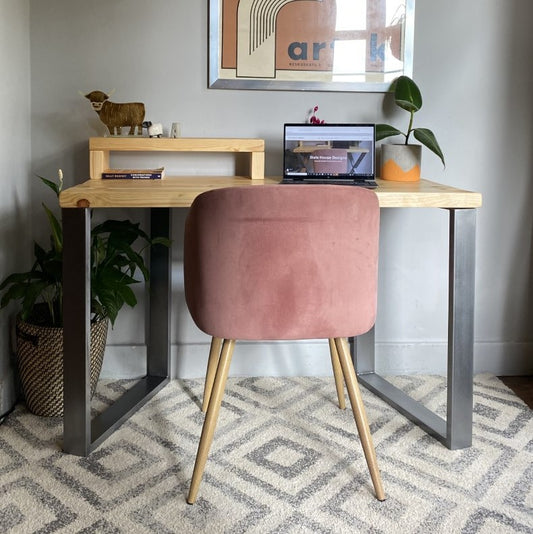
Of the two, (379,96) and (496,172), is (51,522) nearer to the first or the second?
(379,96)

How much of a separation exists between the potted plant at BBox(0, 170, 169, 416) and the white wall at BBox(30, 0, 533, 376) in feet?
1.02

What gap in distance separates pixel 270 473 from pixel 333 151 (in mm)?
1022

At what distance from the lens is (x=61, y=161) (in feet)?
8.05

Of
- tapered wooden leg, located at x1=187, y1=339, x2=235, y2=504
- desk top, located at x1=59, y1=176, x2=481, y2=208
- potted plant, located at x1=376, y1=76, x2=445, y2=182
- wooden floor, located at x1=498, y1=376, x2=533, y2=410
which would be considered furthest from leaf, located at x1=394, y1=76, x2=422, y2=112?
tapered wooden leg, located at x1=187, y1=339, x2=235, y2=504

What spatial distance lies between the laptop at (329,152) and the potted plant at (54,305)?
1.71ft

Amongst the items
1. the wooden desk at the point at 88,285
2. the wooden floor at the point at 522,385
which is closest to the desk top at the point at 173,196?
the wooden desk at the point at 88,285

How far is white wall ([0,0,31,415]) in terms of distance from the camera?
2.18 meters

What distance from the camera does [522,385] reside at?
2578mm

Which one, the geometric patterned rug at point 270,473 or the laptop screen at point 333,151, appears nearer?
the geometric patterned rug at point 270,473

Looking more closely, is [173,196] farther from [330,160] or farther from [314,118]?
[314,118]

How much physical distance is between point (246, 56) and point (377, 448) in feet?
4.50

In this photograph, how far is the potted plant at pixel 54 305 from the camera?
2123 mm

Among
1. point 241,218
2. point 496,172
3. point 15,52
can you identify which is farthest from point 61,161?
→ point 496,172

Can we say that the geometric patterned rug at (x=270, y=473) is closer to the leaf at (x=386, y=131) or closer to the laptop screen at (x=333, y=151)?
the laptop screen at (x=333, y=151)
